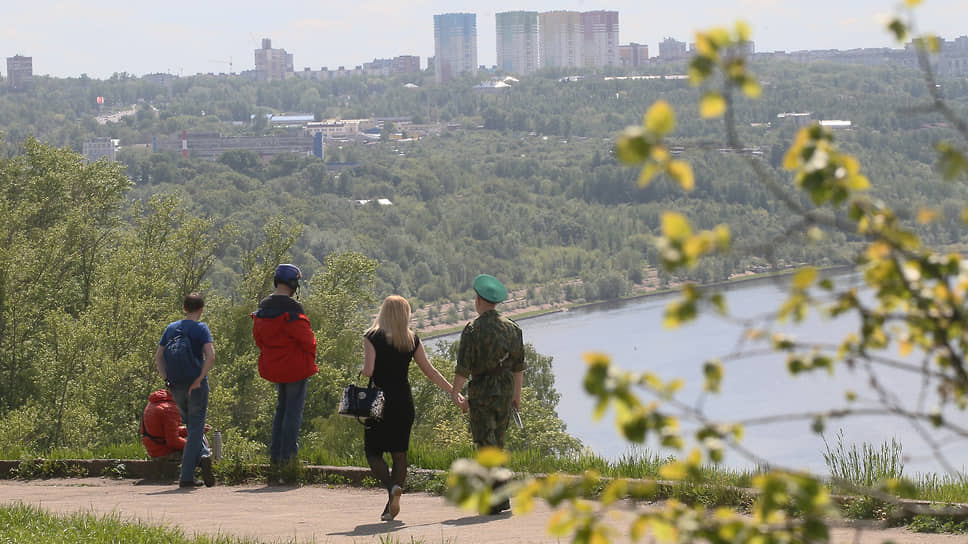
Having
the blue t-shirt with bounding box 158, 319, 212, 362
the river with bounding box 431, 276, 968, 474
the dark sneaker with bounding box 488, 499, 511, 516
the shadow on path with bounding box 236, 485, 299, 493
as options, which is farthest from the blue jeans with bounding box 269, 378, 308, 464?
the river with bounding box 431, 276, 968, 474

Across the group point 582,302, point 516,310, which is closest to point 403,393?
point 516,310

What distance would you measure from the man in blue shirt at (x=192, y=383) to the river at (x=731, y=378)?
1621 inches

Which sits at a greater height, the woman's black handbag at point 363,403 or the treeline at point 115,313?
the woman's black handbag at point 363,403

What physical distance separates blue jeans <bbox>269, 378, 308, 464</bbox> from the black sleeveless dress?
1.22 m

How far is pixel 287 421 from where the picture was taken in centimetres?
749

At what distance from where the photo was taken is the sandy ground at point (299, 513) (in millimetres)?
5328

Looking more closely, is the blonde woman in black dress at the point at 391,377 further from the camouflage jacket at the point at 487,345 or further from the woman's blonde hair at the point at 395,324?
the camouflage jacket at the point at 487,345

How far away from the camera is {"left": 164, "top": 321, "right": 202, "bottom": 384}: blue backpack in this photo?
7289 mm

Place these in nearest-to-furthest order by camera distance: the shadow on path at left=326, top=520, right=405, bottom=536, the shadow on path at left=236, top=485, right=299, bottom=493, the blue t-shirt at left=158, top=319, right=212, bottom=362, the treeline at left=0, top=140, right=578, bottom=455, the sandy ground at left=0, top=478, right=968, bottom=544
Answer: the sandy ground at left=0, top=478, right=968, bottom=544, the shadow on path at left=326, top=520, right=405, bottom=536, the shadow on path at left=236, top=485, right=299, bottom=493, the blue t-shirt at left=158, top=319, right=212, bottom=362, the treeline at left=0, top=140, right=578, bottom=455

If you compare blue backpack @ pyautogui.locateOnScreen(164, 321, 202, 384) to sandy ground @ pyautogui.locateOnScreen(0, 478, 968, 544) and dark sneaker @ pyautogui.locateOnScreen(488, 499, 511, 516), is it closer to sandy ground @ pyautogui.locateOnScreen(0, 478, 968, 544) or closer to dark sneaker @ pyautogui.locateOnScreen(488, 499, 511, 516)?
sandy ground @ pyautogui.locateOnScreen(0, 478, 968, 544)

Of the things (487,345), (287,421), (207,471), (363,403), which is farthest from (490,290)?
(207,471)

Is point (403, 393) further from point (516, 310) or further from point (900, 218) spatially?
point (516, 310)

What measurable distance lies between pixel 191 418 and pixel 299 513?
4.54ft

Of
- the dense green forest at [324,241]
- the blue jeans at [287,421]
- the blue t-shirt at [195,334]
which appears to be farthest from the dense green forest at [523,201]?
the blue t-shirt at [195,334]
